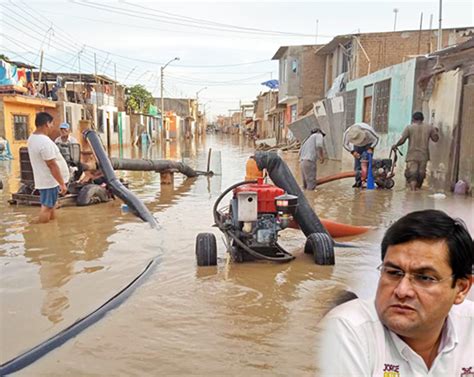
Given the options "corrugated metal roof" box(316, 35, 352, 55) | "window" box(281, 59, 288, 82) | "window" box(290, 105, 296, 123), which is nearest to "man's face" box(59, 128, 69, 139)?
"corrugated metal roof" box(316, 35, 352, 55)

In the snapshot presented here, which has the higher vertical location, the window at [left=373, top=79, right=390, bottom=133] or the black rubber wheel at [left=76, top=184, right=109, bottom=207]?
the window at [left=373, top=79, right=390, bottom=133]

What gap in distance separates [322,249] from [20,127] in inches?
810

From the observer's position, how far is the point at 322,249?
536 centimetres

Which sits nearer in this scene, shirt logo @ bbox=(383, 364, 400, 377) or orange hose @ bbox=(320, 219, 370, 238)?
shirt logo @ bbox=(383, 364, 400, 377)

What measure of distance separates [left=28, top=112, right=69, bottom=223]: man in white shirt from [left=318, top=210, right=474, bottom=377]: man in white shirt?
6.32 m

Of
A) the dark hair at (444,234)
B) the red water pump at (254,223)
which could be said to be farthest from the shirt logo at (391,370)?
the red water pump at (254,223)

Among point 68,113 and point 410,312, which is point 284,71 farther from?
point 410,312

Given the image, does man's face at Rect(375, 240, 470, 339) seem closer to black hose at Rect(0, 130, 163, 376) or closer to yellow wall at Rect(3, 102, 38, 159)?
black hose at Rect(0, 130, 163, 376)

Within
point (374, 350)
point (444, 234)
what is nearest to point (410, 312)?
point (374, 350)

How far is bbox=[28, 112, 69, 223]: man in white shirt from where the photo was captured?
22.6 ft

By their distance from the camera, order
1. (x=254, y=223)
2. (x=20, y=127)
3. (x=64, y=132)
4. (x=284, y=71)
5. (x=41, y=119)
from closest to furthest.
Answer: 1. (x=254, y=223)
2. (x=41, y=119)
3. (x=64, y=132)
4. (x=20, y=127)
5. (x=284, y=71)

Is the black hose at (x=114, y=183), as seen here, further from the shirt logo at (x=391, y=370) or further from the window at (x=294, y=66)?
the window at (x=294, y=66)

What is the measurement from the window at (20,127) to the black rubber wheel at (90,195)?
14.2m

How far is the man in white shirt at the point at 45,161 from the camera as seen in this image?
689 centimetres
